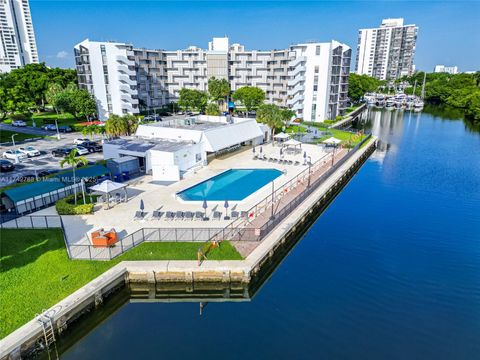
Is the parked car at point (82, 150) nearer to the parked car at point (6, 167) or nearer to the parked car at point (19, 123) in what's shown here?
the parked car at point (6, 167)

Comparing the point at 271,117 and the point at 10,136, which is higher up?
the point at 271,117

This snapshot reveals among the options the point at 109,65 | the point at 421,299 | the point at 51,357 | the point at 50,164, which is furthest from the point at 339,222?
the point at 109,65

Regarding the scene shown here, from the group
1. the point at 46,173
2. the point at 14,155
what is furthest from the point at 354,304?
the point at 14,155

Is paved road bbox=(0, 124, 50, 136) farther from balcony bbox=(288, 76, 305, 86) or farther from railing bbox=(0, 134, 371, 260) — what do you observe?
balcony bbox=(288, 76, 305, 86)

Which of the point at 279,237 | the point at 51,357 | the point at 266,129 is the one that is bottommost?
the point at 51,357

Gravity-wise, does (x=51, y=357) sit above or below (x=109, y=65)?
below

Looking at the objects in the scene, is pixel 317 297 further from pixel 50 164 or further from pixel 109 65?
pixel 109 65

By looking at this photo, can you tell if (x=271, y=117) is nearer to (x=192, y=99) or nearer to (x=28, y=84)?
(x=192, y=99)
